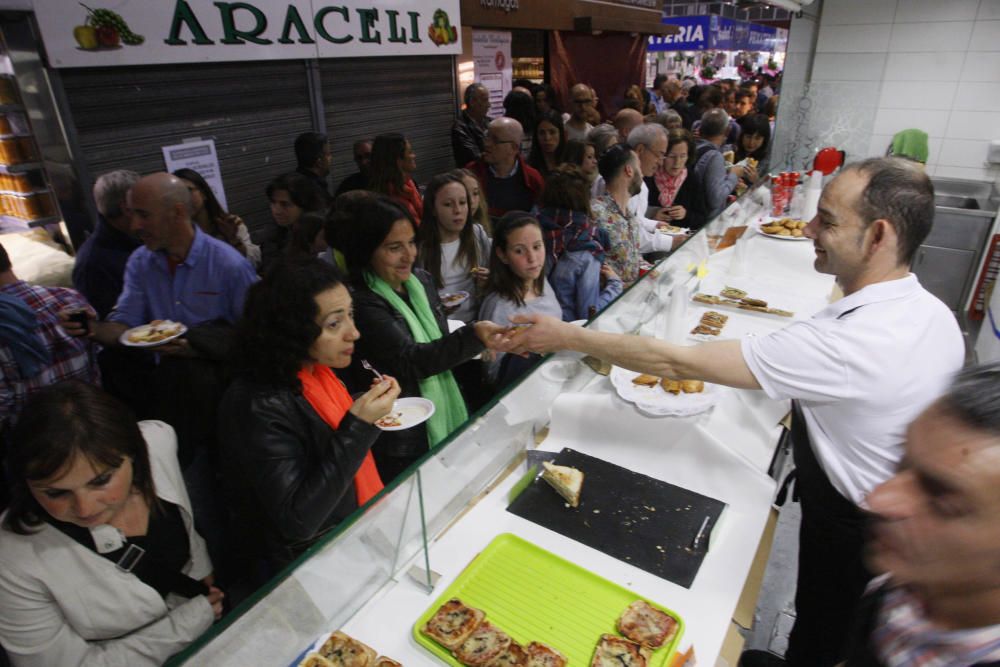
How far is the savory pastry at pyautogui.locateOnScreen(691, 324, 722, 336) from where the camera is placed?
3.11m

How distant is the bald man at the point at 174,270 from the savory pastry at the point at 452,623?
235 cm

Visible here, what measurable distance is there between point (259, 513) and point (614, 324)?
5.26ft

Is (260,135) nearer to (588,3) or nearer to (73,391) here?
(73,391)

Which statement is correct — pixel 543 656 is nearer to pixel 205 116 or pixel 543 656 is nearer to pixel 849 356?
pixel 849 356

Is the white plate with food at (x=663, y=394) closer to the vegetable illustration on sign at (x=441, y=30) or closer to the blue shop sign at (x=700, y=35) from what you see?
the vegetable illustration on sign at (x=441, y=30)

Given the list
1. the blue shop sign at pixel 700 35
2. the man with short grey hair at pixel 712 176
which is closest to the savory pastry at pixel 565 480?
the man with short grey hair at pixel 712 176

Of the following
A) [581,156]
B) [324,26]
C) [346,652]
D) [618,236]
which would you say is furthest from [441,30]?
[346,652]

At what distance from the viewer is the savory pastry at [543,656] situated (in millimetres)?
→ 1418

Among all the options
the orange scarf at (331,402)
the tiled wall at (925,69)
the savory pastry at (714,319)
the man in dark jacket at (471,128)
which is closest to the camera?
the orange scarf at (331,402)

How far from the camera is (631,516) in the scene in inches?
73.9

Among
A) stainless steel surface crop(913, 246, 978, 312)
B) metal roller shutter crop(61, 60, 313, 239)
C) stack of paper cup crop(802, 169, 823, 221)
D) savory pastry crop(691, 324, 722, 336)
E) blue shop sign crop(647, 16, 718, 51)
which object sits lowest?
stainless steel surface crop(913, 246, 978, 312)

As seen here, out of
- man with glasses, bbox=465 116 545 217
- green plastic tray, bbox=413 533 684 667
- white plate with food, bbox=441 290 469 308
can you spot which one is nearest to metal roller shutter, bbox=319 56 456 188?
man with glasses, bbox=465 116 545 217

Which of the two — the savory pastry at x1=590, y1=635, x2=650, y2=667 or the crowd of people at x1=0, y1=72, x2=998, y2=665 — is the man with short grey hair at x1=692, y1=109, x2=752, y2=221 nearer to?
the crowd of people at x1=0, y1=72, x2=998, y2=665

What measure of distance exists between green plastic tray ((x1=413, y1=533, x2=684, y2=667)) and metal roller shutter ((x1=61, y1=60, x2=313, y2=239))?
4.50 meters
